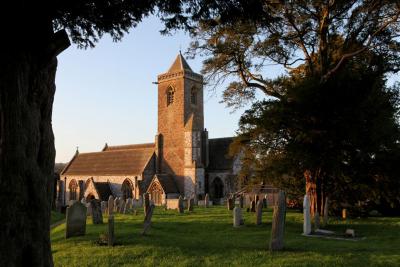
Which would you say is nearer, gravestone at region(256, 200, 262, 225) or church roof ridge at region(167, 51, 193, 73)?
gravestone at region(256, 200, 262, 225)

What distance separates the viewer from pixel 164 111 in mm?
42469

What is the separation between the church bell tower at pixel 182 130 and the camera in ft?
127

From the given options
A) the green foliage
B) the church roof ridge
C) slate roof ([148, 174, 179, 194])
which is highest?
the church roof ridge

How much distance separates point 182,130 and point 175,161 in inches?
132

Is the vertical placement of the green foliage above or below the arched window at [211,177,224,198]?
above

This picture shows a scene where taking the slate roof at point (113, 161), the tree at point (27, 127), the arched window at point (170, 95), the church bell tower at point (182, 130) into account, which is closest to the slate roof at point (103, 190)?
the slate roof at point (113, 161)

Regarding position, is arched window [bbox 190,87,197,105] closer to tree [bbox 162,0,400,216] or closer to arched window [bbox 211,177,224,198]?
arched window [bbox 211,177,224,198]

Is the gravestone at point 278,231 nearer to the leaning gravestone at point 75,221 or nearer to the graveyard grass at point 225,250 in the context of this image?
the graveyard grass at point 225,250

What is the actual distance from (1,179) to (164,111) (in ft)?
122

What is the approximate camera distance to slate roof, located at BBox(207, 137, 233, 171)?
38878mm

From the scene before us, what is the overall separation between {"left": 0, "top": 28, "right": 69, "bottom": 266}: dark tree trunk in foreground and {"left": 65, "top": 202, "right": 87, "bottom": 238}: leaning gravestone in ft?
20.8

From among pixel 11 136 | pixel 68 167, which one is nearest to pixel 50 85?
pixel 11 136

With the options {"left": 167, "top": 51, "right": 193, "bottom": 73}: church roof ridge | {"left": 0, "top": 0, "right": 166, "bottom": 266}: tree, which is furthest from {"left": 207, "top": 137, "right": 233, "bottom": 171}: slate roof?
{"left": 0, "top": 0, "right": 166, "bottom": 266}: tree

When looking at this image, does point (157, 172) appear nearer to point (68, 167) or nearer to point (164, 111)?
point (164, 111)
